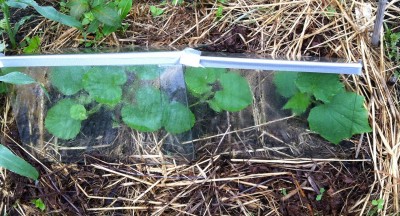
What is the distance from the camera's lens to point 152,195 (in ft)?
4.97

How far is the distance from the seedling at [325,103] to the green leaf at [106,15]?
21.0 inches

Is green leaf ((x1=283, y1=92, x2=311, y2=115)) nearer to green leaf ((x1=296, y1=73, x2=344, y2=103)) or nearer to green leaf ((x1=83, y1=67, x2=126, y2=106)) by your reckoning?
green leaf ((x1=296, y1=73, x2=344, y2=103))

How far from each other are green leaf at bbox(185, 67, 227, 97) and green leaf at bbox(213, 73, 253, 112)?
0.07 feet

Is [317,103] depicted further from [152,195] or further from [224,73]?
[152,195]

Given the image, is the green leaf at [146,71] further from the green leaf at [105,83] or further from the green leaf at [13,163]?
the green leaf at [13,163]

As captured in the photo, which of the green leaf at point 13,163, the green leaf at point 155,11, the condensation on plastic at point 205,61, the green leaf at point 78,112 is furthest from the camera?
the green leaf at point 155,11

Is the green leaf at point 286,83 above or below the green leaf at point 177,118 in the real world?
above

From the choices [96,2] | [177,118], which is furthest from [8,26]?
[177,118]

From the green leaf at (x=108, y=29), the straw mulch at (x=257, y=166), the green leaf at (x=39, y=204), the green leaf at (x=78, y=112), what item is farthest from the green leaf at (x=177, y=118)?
the green leaf at (x=39, y=204)

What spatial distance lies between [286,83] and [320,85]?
0.09m

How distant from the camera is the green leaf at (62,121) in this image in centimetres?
151

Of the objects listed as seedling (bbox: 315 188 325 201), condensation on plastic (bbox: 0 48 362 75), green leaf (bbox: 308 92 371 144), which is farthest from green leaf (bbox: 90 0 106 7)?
seedling (bbox: 315 188 325 201)

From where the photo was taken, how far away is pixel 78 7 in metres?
1.56

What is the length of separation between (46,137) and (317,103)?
818 mm
